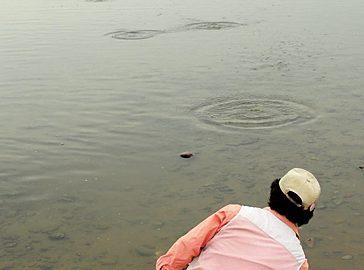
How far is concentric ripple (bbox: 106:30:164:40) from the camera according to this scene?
590 inches

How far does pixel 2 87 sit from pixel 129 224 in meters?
6.35

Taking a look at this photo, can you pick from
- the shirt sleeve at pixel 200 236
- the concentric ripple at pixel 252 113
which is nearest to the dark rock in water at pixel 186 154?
the concentric ripple at pixel 252 113

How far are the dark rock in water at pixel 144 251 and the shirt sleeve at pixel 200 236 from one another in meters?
2.40

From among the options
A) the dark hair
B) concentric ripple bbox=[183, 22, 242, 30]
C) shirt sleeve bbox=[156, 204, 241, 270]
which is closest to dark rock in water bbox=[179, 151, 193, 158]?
shirt sleeve bbox=[156, 204, 241, 270]

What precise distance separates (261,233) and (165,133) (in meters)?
5.56

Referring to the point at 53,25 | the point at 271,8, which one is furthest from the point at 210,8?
the point at 53,25

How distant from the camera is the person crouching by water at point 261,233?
2.77 meters

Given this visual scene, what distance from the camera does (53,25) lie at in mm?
A: 17406

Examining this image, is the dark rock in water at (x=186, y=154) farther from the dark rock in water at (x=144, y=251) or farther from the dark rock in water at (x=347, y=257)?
the dark rock in water at (x=347, y=257)

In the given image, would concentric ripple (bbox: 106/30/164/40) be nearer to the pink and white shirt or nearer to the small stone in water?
the small stone in water

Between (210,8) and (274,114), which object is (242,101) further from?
(210,8)

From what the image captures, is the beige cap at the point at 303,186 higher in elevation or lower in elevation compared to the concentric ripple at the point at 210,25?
higher

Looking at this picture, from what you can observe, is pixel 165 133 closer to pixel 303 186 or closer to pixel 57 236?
pixel 57 236

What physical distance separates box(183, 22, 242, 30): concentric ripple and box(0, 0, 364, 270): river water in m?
0.12
